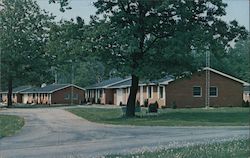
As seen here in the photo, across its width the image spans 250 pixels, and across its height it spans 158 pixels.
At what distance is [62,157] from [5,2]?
159 feet

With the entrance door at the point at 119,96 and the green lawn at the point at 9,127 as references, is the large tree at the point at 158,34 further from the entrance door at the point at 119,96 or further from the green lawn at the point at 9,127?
the entrance door at the point at 119,96

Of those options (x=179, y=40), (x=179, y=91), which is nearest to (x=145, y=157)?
(x=179, y=40)

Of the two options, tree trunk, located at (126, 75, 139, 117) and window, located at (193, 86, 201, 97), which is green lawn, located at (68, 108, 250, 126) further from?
window, located at (193, 86, 201, 97)

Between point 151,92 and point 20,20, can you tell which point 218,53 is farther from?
point 20,20

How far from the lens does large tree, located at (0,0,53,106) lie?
56906mm

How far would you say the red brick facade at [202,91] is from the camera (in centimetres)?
4697

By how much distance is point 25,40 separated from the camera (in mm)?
57719

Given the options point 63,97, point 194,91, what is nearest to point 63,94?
point 63,97

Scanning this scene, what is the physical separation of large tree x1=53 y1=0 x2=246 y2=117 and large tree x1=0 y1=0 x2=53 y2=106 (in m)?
28.0

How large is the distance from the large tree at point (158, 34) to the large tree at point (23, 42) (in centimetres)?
2803

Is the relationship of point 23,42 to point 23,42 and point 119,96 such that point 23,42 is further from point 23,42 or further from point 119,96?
point 119,96

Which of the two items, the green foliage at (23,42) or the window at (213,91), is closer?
the window at (213,91)

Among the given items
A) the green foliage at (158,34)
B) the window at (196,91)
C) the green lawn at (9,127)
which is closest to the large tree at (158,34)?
the green foliage at (158,34)

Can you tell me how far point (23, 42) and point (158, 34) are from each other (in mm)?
31289
